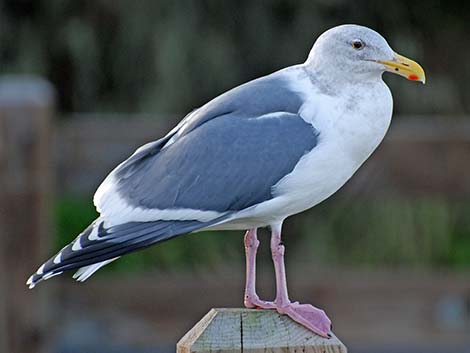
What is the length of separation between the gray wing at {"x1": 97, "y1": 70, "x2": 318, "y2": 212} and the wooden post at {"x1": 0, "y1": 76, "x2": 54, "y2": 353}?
1829 millimetres

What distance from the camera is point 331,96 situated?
2.82m

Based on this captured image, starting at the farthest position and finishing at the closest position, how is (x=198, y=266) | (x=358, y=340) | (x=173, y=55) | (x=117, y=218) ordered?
(x=173, y=55)
(x=198, y=266)
(x=358, y=340)
(x=117, y=218)

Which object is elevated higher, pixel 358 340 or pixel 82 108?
pixel 82 108

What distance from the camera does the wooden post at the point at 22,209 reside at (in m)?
4.62

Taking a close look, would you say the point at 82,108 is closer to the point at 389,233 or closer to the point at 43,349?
the point at 389,233

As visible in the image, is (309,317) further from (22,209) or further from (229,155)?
(22,209)

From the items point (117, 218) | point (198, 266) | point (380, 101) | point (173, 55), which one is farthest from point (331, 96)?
point (173, 55)

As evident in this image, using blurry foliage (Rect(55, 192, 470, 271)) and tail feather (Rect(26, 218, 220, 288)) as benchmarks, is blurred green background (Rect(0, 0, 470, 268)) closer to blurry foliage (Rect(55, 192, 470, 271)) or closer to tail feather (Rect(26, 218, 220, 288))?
blurry foliage (Rect(55, 192, 470, 271))

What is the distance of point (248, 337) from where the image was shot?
2395mm

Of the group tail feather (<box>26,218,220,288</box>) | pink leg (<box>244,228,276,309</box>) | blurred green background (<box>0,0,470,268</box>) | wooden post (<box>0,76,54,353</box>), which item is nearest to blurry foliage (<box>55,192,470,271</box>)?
blurred green background (<box>0,0,470,268</box>)

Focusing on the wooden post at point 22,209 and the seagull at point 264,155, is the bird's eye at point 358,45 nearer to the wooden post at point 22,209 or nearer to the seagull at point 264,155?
the seagull at point 264,155

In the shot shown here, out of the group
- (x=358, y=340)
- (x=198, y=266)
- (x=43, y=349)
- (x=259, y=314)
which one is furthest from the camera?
(x=198, y=266)

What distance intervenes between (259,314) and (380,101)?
0.64 meters

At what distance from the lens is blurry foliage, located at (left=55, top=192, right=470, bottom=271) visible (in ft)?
21.8
